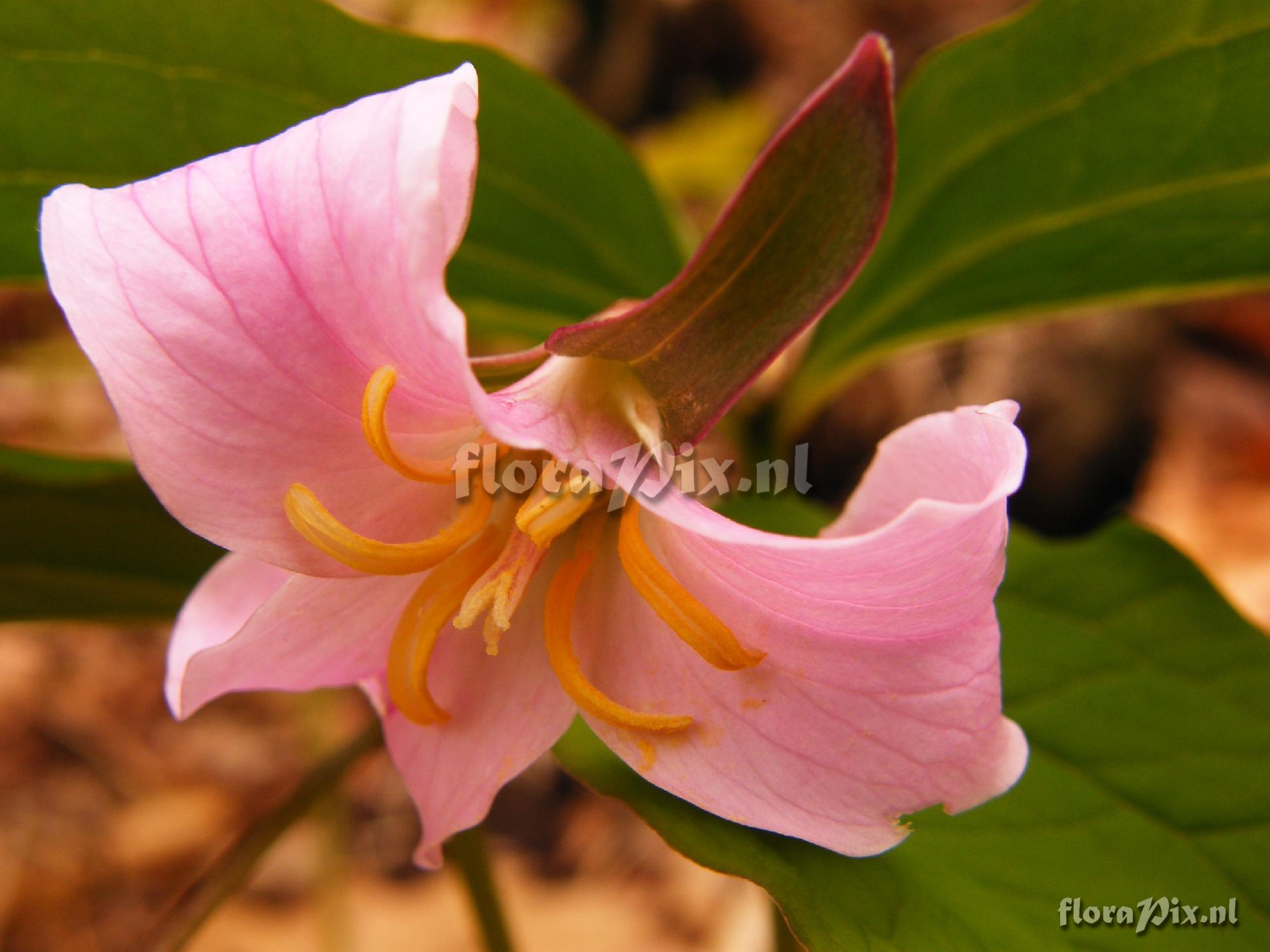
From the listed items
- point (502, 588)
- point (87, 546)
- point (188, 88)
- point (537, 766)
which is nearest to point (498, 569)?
point (502, 588)

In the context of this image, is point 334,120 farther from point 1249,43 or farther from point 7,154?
point 1249,43

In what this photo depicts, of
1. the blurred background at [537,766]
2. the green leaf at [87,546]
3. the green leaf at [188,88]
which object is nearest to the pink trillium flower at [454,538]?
the green leaf at [188,88]

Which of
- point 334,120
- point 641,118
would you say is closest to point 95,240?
point 334,120

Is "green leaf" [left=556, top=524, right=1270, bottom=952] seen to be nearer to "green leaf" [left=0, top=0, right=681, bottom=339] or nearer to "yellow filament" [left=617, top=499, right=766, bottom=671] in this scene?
"yellow filament" [left=617, top=499, right=766, bottom=671]

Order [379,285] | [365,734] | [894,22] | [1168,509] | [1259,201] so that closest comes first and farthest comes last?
[379,285]
[1259,201]
[365,734]
[1168,509]
[894,22]

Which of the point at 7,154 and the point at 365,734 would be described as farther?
the point at 365,734

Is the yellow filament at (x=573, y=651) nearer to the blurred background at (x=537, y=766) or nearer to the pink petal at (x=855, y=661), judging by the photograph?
the pink petal at (x=855, y=661)

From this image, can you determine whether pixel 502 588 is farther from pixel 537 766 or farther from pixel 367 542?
pixel 537 766
